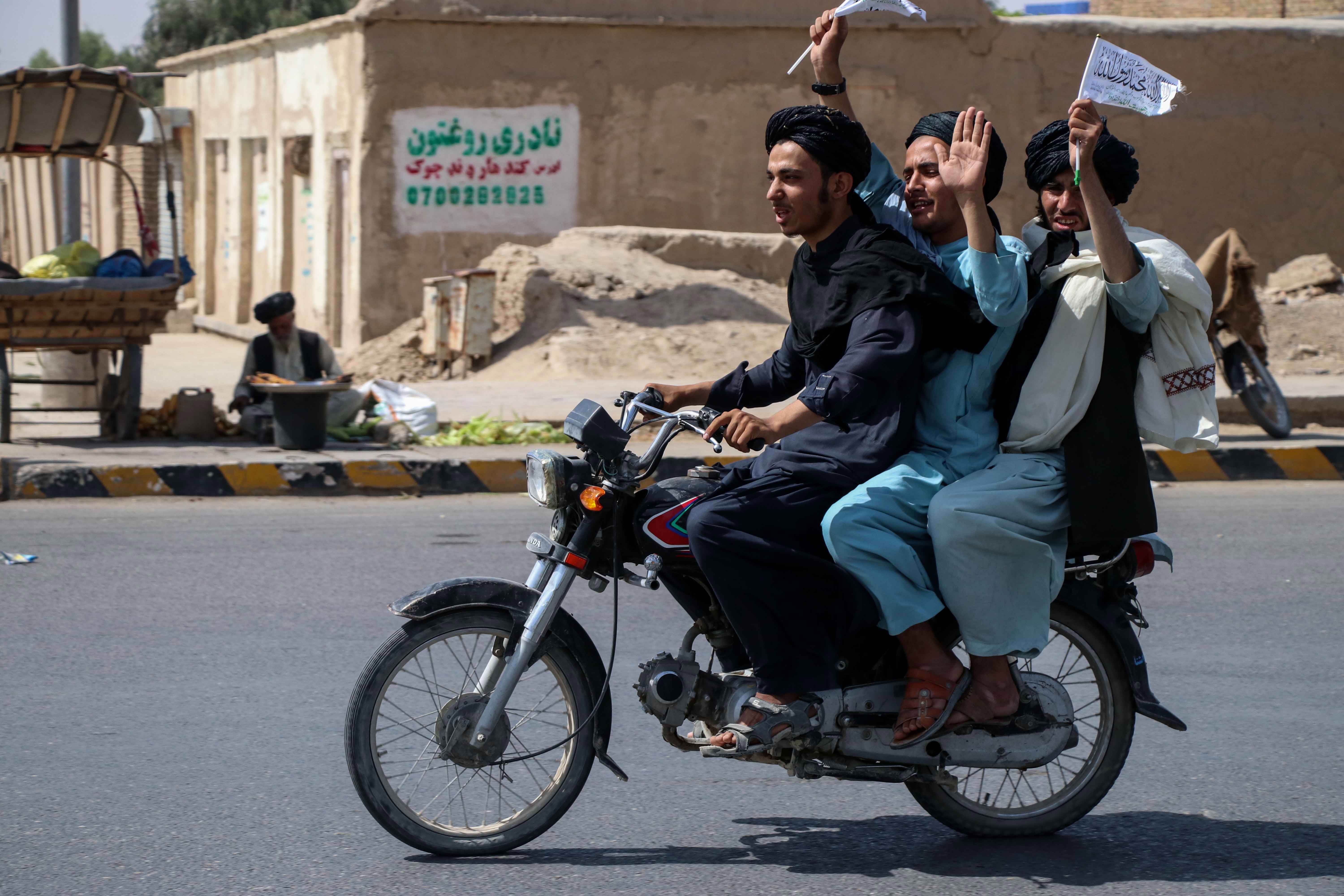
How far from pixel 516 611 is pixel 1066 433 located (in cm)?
132

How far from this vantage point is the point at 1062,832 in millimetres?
3740

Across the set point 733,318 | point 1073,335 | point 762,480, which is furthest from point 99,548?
point 733,318

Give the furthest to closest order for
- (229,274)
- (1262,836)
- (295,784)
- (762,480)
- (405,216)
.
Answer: (229,274) < (405,216) < (295,784) < (1262,836) < (762,480)

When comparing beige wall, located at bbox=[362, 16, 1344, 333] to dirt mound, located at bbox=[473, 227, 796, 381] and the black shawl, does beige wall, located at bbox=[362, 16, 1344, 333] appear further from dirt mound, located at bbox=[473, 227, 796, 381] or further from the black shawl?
the black shawl

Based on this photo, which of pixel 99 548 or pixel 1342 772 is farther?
pixel 99 548

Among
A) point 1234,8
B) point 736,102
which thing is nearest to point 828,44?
point 736,102

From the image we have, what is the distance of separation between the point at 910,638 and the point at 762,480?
50 centimetres

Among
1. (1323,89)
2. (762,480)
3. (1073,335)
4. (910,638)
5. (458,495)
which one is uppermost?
(1323,89)

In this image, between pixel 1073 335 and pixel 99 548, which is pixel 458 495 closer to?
pixel 99 548

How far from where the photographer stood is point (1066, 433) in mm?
3404

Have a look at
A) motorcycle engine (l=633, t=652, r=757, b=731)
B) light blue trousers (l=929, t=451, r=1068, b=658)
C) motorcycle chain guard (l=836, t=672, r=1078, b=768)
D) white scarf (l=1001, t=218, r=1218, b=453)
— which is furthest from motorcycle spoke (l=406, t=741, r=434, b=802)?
white scarf (l=1001, t=218, r=1218, b=453)

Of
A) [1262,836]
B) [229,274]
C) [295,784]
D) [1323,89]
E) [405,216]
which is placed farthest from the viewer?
[229,274]

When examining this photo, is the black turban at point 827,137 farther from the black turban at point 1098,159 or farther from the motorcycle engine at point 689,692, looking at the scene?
the motorcycle engine at point 689,692

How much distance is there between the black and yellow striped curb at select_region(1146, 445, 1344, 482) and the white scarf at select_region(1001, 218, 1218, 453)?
6375 mm
